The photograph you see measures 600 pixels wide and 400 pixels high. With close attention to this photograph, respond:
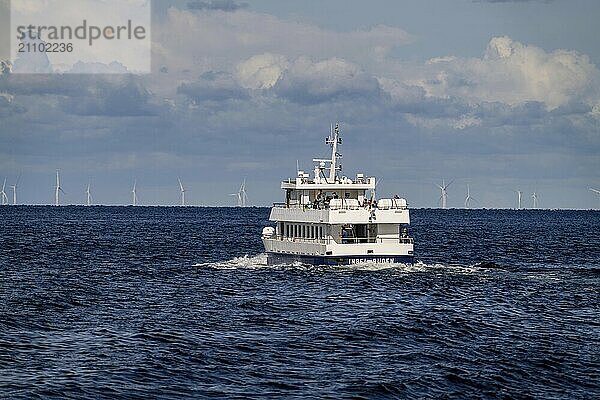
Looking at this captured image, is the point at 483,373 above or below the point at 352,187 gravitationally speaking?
below

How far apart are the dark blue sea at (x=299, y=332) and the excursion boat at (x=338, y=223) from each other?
48.7 inches

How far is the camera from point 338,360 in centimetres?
4188

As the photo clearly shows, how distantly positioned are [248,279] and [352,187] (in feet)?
35.4

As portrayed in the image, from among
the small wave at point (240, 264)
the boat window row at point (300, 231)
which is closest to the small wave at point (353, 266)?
the small wave at point (240, 264)

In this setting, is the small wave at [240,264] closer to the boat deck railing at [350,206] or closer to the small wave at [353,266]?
the small wave at [353,266]

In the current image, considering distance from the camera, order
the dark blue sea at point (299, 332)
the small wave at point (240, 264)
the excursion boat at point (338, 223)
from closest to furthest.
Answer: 1. the dark blue sea at point (299, 332)
2. the excursion boat at point (338, 223)
3. the small wave at point (240, 264)

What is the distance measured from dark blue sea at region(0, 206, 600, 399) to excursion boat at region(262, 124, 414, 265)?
4.06 ft

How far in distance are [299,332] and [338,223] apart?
2582cm

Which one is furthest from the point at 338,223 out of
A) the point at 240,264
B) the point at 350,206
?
the point at 240,264

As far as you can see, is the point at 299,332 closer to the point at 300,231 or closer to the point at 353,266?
the point at 353,266

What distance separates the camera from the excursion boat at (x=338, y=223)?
73938 mm

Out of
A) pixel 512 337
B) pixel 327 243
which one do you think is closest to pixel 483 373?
pixel 512 337

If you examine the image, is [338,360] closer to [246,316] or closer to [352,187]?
[246,316]

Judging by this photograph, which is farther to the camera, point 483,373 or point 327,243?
point 327,243
